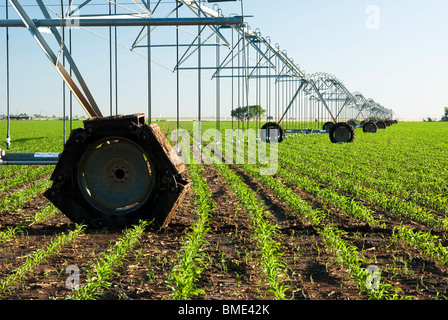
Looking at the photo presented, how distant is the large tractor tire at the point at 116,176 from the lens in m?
5.71

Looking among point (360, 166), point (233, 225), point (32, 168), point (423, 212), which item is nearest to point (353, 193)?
point (423, 212)

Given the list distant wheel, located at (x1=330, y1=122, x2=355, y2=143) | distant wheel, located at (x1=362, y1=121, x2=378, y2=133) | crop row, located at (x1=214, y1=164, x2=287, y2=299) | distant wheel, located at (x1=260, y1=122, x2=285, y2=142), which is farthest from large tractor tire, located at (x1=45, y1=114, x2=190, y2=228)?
distant wheel, located at (x1=362, y1=121, x2=378, y2=133)

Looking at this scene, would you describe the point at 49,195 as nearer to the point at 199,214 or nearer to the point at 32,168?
the point at 199,214

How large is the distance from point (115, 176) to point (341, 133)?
2004cm

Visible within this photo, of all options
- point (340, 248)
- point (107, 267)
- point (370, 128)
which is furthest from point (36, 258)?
point (370, 128)

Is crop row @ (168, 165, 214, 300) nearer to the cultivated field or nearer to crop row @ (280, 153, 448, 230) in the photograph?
the cultivated field

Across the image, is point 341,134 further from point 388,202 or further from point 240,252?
point 240,252

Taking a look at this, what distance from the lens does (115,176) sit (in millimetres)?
5910

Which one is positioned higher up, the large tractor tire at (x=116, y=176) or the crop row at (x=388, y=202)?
the large tractor tire at (x=116, y=176)

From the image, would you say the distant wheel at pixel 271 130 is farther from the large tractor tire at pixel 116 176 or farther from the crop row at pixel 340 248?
the large tractor tire at pixel 116 176

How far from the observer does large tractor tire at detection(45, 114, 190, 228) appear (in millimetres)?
5715

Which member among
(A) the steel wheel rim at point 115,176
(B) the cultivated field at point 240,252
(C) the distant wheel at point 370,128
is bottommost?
(B) the cultivated field at point 240,252

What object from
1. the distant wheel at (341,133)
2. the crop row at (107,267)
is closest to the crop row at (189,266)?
the crop row at (107,267)

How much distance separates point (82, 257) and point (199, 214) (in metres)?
2.15
